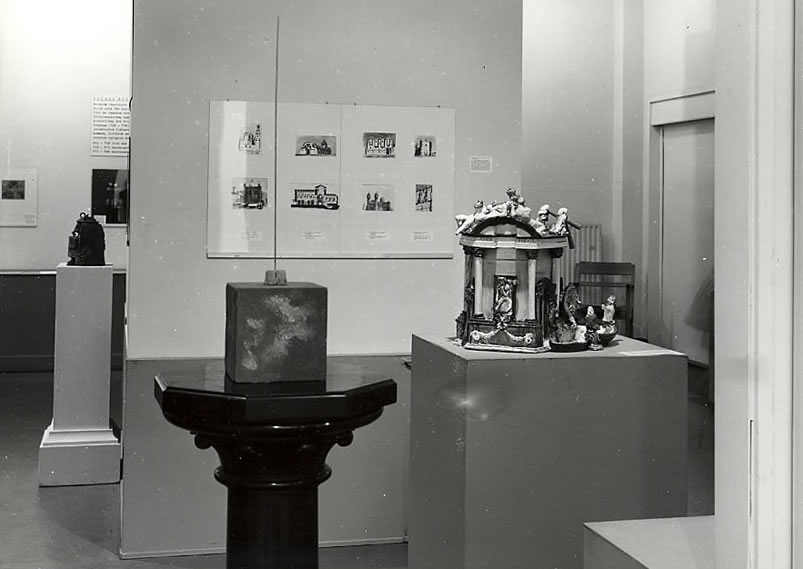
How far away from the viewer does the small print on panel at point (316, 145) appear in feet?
15.9

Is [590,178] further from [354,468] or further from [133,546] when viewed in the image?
[133,546]

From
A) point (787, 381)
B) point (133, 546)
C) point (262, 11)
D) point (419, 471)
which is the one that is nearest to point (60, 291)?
point (133, 546)

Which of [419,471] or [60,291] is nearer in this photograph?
[419,471]

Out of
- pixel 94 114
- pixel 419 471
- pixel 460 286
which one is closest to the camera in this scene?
pixel 419 471

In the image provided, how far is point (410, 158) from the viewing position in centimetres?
499

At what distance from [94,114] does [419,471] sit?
6.34 metres

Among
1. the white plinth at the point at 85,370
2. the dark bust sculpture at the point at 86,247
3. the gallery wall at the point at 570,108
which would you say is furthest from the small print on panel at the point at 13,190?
the gallery wall at the point at 570,108

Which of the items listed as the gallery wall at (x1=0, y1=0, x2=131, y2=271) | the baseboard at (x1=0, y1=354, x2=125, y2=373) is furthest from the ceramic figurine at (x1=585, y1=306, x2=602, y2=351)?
the baseboard at (x1=0, y1=354, x2=125, y2=373)

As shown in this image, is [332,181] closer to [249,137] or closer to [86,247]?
[249,137]

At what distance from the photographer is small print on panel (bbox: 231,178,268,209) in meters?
4.79

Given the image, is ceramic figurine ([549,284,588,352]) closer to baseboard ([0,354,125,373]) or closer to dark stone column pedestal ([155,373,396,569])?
dark stone column pedestal ([155,373,396,569])

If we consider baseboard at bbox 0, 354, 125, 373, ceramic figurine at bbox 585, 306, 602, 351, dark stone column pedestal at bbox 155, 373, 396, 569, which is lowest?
baseboard at bbox 0, 354, 125, 373

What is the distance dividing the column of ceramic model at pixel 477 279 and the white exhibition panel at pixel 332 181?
1.64 meters

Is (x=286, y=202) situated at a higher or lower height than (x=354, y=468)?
higher
